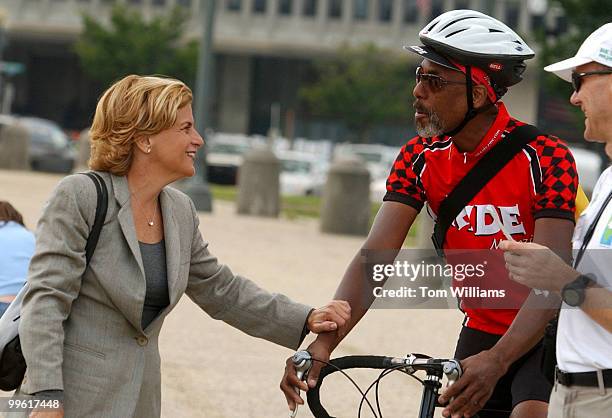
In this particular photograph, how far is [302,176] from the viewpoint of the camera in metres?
40.1

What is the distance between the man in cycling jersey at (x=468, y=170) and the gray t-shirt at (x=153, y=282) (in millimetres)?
453

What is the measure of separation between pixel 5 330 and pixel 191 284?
2.43 feet

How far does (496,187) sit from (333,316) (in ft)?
2.23

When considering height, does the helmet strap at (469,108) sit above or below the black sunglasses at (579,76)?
below

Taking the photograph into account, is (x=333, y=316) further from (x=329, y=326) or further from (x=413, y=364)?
(x=413, y=364)

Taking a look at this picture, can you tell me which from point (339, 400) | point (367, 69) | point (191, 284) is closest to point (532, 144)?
point (191, 284)

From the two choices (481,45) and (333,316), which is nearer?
(481,45)

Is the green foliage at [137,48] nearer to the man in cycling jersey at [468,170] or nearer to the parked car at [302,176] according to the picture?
the parked car at [302,176]

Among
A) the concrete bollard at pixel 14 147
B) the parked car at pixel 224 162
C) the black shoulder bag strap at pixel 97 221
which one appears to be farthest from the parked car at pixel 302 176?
the black shoulder bag strap at pixel 97 221

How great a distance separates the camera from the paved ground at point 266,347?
835 centimetres

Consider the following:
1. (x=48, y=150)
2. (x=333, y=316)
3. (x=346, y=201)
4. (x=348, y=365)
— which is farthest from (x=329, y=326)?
(x=48, y=150)

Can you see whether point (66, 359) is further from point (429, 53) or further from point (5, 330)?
point (429, 53)

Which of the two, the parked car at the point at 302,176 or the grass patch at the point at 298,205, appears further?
the parked car at the point at 302,176

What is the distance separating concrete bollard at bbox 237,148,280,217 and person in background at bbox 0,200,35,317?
18.5 meters
